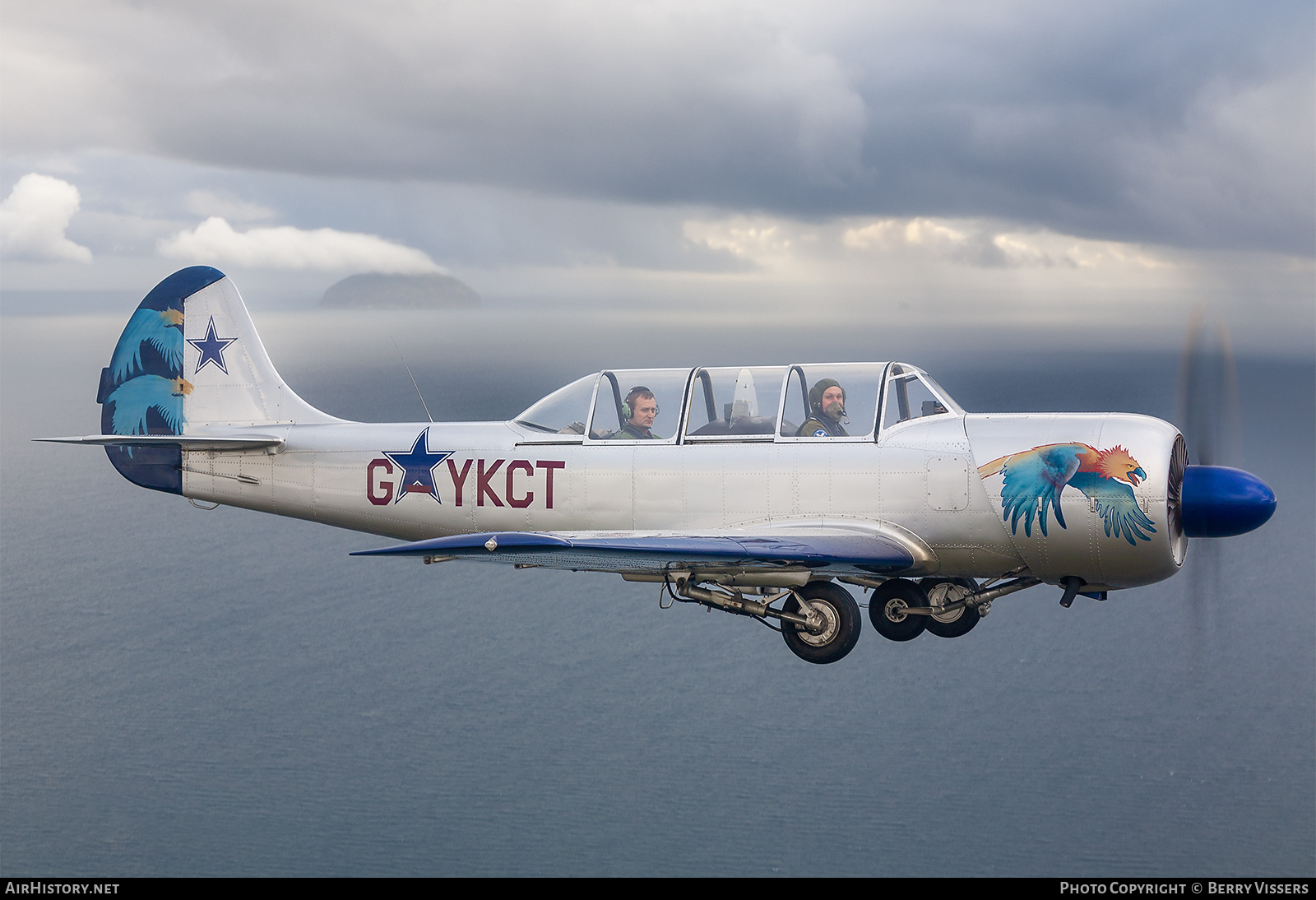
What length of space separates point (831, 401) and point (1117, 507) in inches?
146

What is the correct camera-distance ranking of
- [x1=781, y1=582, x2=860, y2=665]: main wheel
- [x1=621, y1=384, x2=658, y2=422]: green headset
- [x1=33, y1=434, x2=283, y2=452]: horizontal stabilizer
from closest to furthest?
[x1=781, y1=582, x2=860, y2=665]: main wheel < [x1=621, y1=384, x2=658, y2=422]: green headset < [x1=33, y1=434, x2=283, y2=452]: horizontal stabilizer

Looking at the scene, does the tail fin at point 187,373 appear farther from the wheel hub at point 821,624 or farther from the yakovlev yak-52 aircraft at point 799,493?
the wheel hub at point 821,624

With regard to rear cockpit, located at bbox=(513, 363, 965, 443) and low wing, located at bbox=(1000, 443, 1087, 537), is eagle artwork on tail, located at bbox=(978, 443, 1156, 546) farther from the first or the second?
rear cockpit, located at bbox=(513, 363, 965, 443)

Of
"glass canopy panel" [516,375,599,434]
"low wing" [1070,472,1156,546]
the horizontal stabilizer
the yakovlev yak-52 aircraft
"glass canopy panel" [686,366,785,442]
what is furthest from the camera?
the horizontal stabilizer

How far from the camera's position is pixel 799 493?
14.3 metres

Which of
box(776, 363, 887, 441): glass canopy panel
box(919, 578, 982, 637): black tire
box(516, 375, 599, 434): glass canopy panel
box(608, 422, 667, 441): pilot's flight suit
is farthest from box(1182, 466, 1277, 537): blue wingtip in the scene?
box(516, 375, 599, 434): glass canopy panel

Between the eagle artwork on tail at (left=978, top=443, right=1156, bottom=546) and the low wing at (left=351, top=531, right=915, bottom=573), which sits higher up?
the eagle artwork on tail at (left=978, top=443, right=1156, bottom=546)

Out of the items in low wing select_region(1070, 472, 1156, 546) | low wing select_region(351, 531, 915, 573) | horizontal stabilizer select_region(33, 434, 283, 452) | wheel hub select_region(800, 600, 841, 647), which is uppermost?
horizontal stabilizer select_region(33, 434, 283, 452)

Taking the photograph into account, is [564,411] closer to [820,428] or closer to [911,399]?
[820,428]

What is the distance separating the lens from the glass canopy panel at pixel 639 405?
15039 millimetres

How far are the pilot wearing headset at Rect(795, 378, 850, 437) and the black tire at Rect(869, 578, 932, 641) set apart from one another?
7.06 feet

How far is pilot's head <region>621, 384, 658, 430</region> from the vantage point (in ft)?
49.6

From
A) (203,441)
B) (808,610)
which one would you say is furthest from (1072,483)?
(203,441)

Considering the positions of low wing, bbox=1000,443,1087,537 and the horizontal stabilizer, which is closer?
low wing, bbox=1000,443,1087,537
